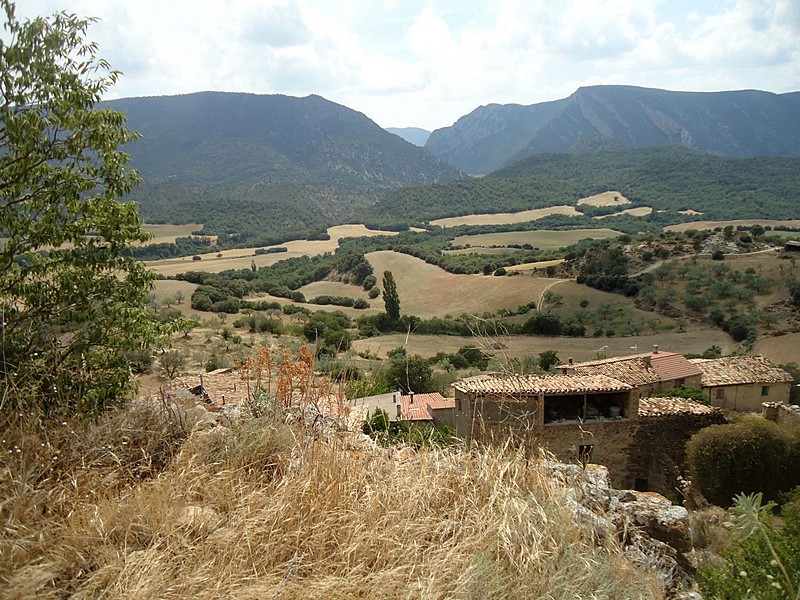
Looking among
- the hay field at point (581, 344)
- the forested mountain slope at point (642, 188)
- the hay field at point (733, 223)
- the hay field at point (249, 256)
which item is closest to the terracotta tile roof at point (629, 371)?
the hay field at point (581, 344)

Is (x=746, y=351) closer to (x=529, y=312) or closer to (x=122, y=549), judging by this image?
(x=529, y=312)

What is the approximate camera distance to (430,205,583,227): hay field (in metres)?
121

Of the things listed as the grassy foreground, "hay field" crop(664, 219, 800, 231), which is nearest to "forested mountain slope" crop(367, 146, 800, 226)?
"hay field" crop(664, 219, 800, 231)

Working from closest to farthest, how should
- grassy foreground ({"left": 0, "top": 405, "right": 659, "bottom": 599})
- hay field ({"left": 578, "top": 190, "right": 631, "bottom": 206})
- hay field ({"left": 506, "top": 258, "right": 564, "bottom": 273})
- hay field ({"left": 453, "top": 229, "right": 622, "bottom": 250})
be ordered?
1. grassy foreground ({"left": 0, "top": 405, "right": 659, "bottom": 599})
2. hay field ({"left": 506, "top": 258, "right": 564, "bottom": 273})
3. hay field ({"left": 453, "top": 229, "right": 622, "bottom": 250})
4. hay field ({"left": 578, "top": 190, "right": 631, "bottom": 206})

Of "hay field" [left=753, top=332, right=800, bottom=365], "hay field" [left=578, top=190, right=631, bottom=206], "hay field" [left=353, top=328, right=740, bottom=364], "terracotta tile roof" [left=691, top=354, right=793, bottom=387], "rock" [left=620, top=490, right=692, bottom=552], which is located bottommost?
"hay field" [left=353, top=328, right=740, bottom=364]

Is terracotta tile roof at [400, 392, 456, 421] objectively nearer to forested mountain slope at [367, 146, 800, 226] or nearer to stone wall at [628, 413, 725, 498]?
stone wall at [628, 413, 725, 498]

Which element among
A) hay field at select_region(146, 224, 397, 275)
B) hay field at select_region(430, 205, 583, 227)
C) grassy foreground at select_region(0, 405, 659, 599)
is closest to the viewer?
grassy foreground at select_region(0, 405, 659, 599)

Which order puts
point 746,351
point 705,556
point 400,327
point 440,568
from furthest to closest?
point 400,327 → point 746,351 → point 705,556 → point 440,568

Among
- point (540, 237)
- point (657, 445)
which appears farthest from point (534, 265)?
point (657, 445)

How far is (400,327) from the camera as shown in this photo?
47.6 m

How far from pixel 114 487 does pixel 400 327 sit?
4458cm

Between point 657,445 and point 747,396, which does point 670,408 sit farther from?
point 747,396

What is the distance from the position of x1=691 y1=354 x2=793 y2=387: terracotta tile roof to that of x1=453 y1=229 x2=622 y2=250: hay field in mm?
66249

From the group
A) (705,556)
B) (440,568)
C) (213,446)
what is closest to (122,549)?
(213,446)
